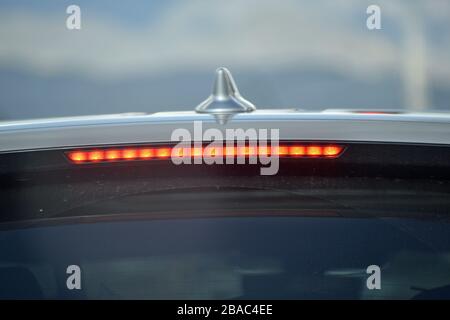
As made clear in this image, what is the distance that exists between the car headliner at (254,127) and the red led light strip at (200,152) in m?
0.02

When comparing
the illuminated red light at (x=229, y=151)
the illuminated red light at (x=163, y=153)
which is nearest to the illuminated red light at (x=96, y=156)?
the illuminated red light at (x=163, y=153)

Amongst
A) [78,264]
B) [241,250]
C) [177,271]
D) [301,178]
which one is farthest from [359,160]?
[78,264]

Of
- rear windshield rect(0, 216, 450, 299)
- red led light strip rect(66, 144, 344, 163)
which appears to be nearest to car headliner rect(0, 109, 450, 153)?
red led light strip rect(66, 144, 344, 163)

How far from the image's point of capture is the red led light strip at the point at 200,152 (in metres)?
2.20

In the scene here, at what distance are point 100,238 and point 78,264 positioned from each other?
0.07 m

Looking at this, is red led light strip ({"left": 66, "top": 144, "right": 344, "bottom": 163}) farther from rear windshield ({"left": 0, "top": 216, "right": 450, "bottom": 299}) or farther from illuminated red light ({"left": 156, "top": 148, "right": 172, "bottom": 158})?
rear windshield ({"left": 0, "top": 216, "right": 450, "bottom": 299})

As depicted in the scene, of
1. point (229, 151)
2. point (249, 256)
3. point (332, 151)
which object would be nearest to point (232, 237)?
point (249, 256)

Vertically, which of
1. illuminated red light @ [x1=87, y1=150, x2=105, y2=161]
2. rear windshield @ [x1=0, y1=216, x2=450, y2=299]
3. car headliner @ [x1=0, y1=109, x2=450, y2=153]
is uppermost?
car headliner @ [x1=0, y1=109, x2=450, y2=153]

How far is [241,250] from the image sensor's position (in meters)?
2.17

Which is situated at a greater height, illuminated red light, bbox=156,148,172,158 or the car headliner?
the car headliner

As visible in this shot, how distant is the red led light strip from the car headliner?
2cm

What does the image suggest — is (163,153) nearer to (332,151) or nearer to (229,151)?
(229,151)

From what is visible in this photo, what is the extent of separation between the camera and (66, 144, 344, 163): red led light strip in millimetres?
2199
